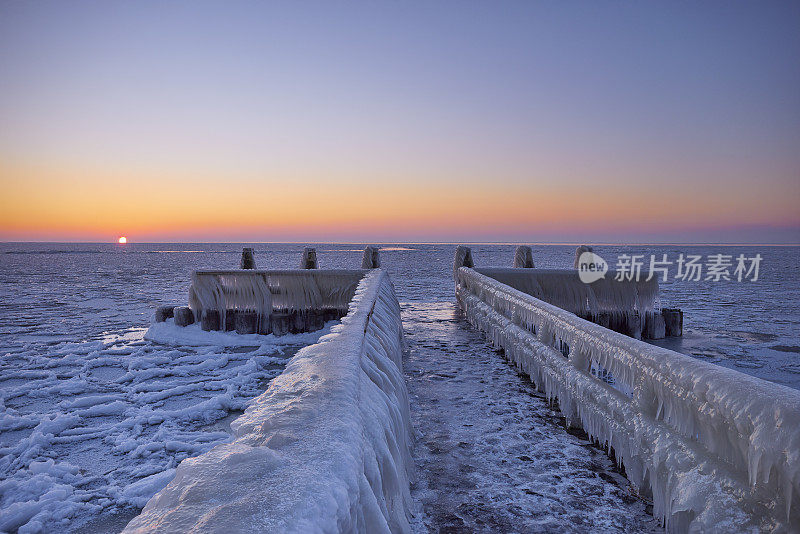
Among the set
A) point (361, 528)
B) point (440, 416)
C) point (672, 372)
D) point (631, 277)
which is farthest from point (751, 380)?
point (631, 277)

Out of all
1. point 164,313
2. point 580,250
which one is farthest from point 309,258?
point 580,250

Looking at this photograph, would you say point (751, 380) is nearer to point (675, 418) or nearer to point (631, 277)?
point (675, 418)

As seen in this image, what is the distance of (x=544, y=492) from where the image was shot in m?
2.73

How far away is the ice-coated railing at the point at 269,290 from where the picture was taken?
1030 centimetres

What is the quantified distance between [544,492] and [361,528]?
183 centimetres

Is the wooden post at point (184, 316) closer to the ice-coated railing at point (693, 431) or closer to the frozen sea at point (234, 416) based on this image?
the frozen sea at point (234, 416)

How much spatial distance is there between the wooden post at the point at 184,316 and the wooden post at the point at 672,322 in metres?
11.7

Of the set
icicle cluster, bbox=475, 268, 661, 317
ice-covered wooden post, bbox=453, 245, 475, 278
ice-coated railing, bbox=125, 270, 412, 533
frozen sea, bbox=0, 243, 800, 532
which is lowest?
frozen sea, bbox=0, 243, 800, 532

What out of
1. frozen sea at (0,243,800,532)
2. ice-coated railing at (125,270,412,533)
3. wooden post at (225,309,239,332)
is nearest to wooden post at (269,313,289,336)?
frozen sea at (0,243,800,532)

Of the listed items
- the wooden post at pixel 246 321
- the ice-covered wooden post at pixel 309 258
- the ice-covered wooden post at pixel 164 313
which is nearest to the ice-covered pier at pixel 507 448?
the wooden post at pixel 246 321

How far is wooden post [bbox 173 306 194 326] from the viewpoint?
10539mm

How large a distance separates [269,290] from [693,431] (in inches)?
377

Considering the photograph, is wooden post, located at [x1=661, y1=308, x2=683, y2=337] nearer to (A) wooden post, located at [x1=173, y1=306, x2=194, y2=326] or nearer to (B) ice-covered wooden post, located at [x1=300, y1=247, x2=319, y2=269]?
(B) ice-covered wooden post, located at [x1=300, y1=247, x2=319, y2=269]

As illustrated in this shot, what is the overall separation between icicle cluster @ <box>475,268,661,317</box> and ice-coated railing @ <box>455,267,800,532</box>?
699 centimetres
